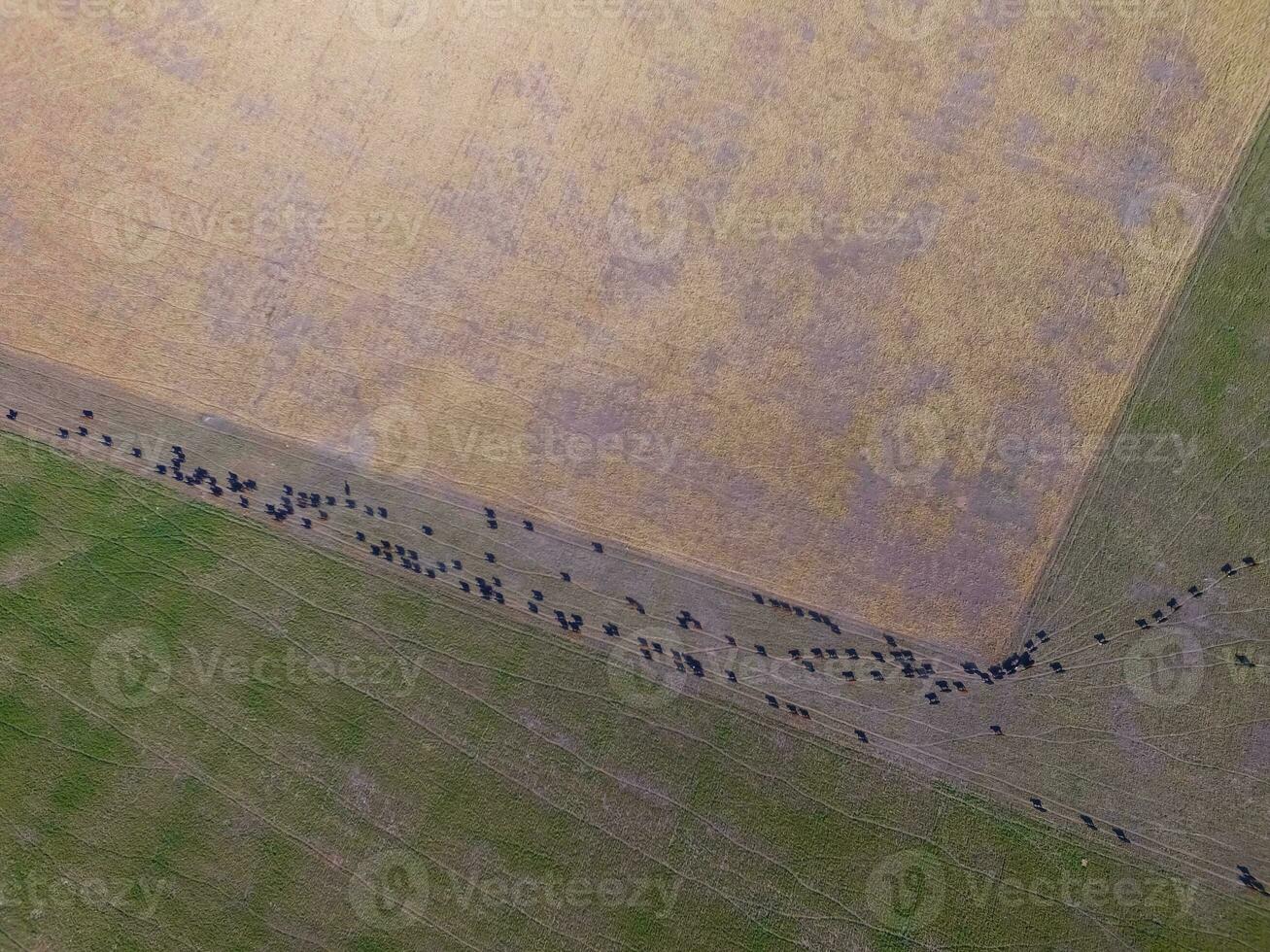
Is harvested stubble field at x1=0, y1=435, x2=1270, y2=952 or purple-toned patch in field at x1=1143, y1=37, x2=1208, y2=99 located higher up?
purple-toned patch in field at x1=1143, y1=37, x2=1208, y2=99

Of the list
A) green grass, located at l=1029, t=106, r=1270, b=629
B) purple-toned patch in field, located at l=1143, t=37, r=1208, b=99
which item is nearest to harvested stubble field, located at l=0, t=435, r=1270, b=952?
green grass, located at l=1029, t=106, r=1270, b=629

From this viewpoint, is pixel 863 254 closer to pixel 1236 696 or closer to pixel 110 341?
pixel 1236 696

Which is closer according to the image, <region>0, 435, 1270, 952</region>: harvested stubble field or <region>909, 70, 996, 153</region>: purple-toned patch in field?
<region>0, 435, 1270, 952</region>: harvested stubble field

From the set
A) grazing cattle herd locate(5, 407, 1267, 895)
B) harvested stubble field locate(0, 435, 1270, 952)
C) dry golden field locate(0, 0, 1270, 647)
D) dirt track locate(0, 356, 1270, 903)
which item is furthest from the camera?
dry golden field locate(0, 0, 1270, 647)

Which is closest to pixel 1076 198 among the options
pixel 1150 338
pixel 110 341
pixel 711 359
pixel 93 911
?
pixel 1150 338

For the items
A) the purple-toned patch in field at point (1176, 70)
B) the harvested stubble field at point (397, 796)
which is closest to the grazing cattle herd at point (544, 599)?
the harvested stubble field at point (397, 796)

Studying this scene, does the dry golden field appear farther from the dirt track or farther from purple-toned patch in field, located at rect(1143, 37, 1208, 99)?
the dirt track

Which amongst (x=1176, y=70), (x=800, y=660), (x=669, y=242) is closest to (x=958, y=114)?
(x=1176, y=70)
